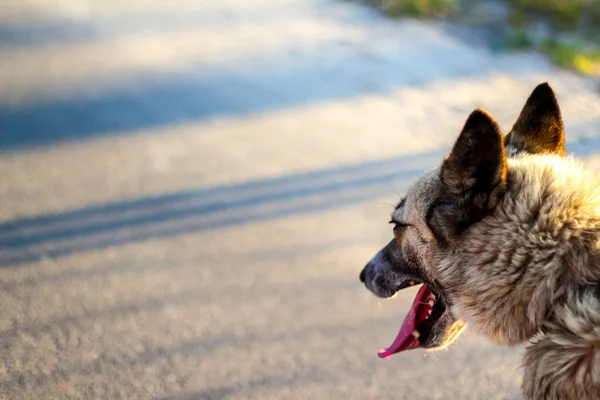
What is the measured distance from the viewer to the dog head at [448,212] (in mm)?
2092

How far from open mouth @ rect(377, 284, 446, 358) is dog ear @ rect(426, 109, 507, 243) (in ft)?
1.40

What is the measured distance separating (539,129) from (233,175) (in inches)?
98.1

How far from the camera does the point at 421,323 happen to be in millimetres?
2686

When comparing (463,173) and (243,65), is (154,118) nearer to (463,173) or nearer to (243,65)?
(243,65)

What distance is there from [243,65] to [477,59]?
2810mm

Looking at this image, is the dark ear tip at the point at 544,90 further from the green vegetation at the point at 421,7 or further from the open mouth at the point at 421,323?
the green vegetation at the point at 421,7

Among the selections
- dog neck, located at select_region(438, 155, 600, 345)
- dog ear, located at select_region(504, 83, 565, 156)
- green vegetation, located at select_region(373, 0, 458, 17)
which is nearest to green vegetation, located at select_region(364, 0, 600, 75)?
green vegetation, located at select_region(373, 0, 458, 17)

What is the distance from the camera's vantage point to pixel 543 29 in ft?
24.8

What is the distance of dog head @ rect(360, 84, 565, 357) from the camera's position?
2.09 meters

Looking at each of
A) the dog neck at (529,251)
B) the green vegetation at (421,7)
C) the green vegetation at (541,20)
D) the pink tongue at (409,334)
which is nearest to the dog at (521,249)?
the dog neck at (529,251)

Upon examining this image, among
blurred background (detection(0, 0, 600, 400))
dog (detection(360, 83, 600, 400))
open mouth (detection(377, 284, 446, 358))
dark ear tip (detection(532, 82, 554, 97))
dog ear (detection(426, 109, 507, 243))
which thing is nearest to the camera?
dog (detection(360, 83, 600, 400))

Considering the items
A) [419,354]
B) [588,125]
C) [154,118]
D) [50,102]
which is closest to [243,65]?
[154,118]

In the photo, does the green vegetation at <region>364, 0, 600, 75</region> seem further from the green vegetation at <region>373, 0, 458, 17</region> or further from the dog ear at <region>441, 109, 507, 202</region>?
the dog ear at <region>441, 109, 507, 202</region>

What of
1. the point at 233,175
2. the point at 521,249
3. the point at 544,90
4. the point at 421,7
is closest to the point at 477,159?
the point at 521,249
